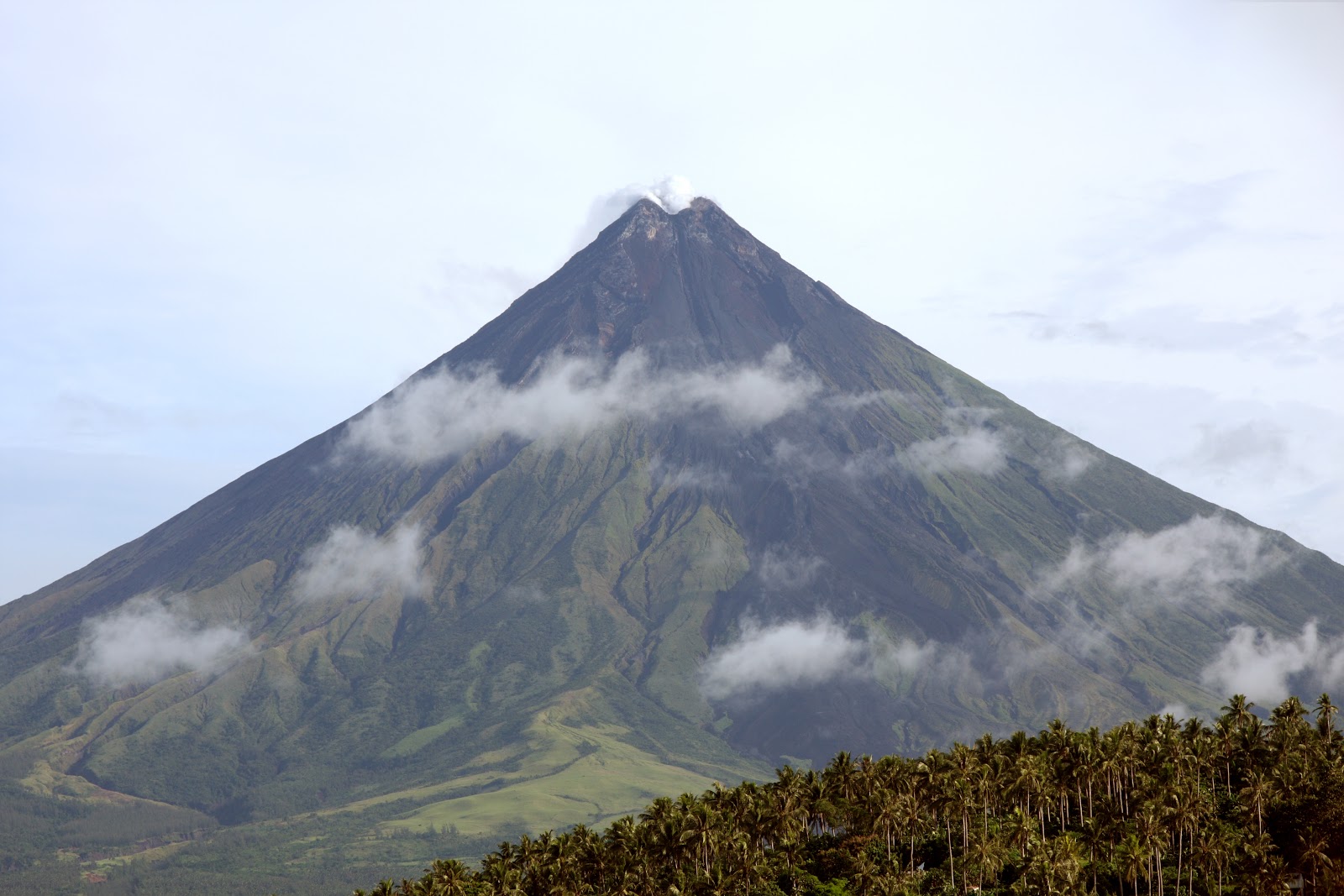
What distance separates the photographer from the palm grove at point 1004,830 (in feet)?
358

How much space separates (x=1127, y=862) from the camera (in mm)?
108688

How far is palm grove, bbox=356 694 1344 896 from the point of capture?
109 metres

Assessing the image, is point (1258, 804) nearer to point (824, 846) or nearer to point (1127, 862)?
point (1127, 862)

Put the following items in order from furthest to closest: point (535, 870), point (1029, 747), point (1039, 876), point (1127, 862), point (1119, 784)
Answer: point (1029, 747) → point (1119, 784) → point (535, 870) → point (1127, 862) → point (1039, 876)

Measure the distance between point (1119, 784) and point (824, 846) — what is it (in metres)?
29.2

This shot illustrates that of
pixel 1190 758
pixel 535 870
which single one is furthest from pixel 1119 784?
pixel 535 870

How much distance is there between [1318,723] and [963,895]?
55120 millimetres

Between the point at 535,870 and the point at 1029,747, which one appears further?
the point at 1029,747

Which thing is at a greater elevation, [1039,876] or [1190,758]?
[1190,758]

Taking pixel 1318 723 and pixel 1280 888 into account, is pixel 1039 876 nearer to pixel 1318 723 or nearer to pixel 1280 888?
pixel 1280 888

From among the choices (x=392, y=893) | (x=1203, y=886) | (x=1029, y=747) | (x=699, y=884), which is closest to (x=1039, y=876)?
(x=1203, y=886)

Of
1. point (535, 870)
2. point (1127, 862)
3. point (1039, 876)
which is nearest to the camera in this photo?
point (1039, 876)

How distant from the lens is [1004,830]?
126 metres

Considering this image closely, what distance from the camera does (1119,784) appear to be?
128000 mm
